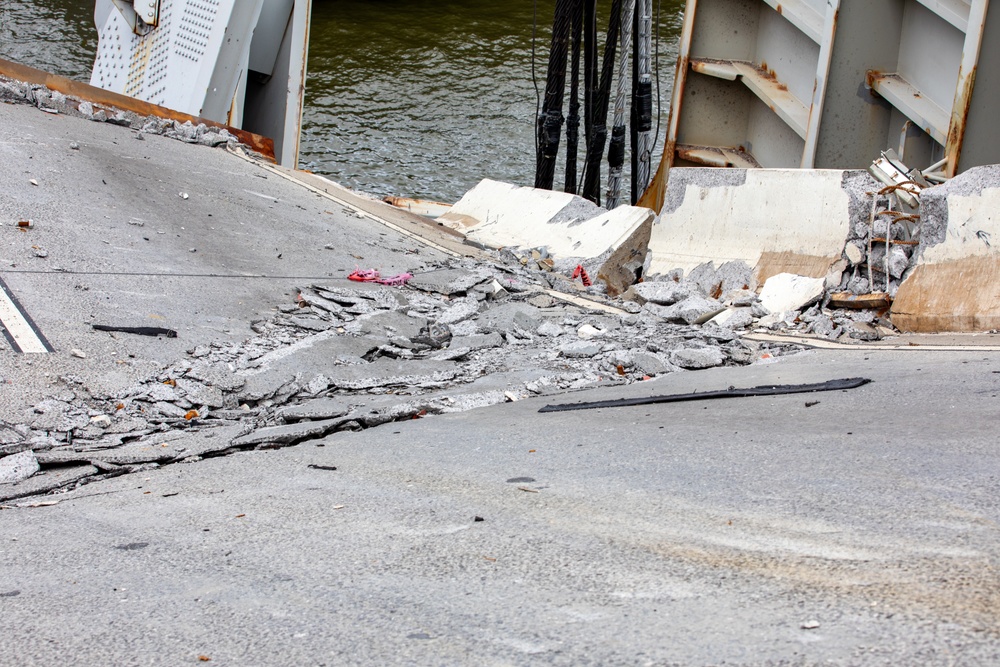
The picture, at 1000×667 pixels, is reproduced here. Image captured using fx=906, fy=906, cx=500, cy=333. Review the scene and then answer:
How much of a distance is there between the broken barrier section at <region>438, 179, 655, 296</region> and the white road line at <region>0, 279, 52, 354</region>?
320 cm

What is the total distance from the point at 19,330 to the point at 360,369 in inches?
49.1

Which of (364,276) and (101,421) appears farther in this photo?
(364,276)

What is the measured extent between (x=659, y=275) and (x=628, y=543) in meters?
3.84

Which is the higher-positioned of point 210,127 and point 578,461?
point 210,127

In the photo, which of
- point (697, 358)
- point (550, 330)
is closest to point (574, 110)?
point (550, 330)

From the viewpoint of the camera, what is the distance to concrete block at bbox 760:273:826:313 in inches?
183

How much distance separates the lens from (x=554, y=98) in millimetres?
7660

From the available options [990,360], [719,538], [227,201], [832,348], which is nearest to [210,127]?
[227,201]

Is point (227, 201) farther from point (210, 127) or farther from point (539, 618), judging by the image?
point (539, 618)

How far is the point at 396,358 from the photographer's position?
12.6 feet

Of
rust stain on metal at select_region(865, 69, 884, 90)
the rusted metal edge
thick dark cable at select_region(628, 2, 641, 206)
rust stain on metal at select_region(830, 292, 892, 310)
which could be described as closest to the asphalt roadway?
rust stain on metal at select_region(830, 292, 892, 310)

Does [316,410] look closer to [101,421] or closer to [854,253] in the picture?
[101,421]

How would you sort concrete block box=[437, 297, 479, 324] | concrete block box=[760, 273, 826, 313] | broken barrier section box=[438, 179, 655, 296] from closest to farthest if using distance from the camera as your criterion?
concrete block box=[437, 297, 479, 324] → concrete block box=[760, 273, 826, 313] → broken barrier section box=[438, 179, 655, 296]

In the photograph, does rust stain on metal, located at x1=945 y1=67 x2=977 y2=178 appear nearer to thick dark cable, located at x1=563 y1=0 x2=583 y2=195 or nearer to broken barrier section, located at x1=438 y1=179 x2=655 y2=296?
broken barrier section, located at x1=438 y1=179 x2=655 y2=296
